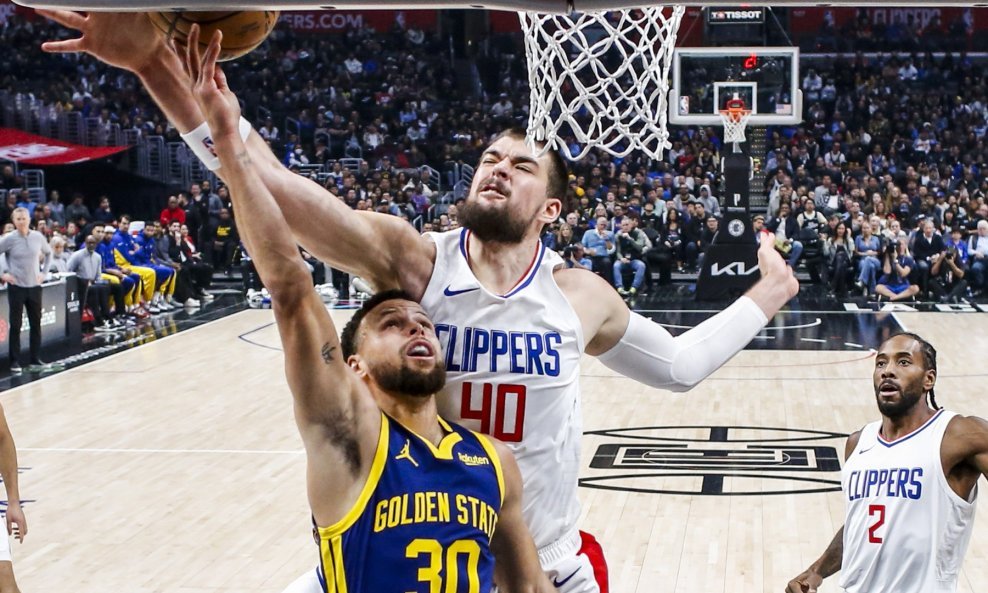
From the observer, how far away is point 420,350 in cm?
298

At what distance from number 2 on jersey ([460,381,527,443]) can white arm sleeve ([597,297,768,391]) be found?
44cm

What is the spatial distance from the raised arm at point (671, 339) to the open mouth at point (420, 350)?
0.73 metres

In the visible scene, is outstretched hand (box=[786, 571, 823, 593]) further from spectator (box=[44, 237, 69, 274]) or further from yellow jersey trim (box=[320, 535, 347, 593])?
spectator (box=[44, 237, 69, 274])

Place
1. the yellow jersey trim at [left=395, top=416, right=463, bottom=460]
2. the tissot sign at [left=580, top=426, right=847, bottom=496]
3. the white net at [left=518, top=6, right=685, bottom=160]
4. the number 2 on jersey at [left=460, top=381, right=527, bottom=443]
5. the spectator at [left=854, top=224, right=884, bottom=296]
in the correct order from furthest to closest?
1. the spectator at [left=854, top=224, right=884, bottom=296]
2. the tissot sign at [left=580, top=426, right=847, bottom=496]
3. the white net at [left=518, top=6, right=685, bottom=160]
4. the number 2 on jersey at [left=460, top=381, right=527, bottom=443]
5. the yellow jersey trim at [left=395, top=416, right=463, bottom=460]

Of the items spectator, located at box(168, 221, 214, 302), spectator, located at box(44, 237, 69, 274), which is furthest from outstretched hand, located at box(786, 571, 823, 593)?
spectator, located at box(168, 221, 214, 302)

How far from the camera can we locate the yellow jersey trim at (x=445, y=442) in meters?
2.95

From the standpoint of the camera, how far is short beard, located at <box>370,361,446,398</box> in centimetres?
295

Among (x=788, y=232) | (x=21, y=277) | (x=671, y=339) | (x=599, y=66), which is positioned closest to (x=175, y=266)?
(x=21, y=277)

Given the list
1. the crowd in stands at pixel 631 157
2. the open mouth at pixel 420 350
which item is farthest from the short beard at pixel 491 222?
the crowd in stands at pixel 631 157

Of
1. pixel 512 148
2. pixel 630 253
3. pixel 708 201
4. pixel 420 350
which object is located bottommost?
pixel 630 253

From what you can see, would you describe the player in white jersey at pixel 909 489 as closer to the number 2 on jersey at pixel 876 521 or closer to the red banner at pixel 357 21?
the number 2 on jersey at pixel 876 521

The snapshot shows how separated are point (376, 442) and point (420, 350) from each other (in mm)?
255

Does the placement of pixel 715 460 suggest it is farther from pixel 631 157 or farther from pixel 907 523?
pixel 631 157

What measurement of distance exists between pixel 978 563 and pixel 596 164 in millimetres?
16313
